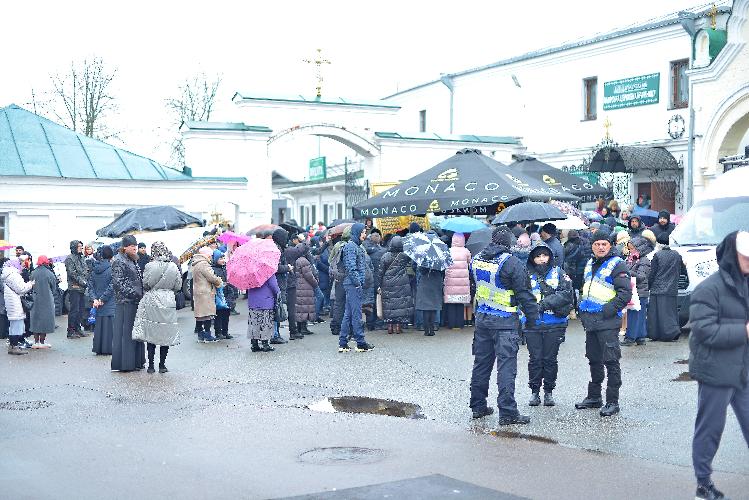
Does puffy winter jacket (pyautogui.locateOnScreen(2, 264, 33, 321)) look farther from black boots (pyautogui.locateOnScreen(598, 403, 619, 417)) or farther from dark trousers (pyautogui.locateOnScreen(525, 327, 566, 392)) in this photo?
black boots (pyautogui.locateOnScreen(598, 403, 619, 417))

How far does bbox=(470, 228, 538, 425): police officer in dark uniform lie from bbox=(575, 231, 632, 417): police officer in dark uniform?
603mm

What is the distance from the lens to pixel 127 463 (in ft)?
27.7

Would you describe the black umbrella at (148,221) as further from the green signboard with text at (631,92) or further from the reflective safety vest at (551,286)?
the reflective safety vest at (551,286)

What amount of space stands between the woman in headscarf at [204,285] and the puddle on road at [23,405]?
5485mm

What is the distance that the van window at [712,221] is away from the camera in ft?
53.0

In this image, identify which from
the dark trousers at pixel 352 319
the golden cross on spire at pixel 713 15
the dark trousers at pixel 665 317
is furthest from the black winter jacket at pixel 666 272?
the golden cross on spire at pixel 713 15

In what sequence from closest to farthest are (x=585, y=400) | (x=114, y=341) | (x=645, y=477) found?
(x=645, y=477) → (x=585, y=400) → (x=114, y=341)

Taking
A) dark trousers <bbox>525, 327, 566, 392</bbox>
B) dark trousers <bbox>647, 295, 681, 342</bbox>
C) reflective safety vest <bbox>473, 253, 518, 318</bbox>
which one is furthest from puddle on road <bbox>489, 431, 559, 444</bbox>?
dark trousers <bbox>647, 295, 681, 342</bbox>

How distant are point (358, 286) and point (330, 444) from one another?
6604 millimetres

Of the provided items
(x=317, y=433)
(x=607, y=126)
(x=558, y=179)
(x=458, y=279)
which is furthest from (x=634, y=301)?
(x=607, y=126)

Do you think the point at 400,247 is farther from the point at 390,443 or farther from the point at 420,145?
the point at 420,145

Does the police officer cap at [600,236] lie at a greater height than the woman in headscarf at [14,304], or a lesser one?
greater

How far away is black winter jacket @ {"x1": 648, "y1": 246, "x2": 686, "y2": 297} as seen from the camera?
51.4ft

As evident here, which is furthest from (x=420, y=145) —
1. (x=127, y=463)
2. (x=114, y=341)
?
(x=127, y=463)
